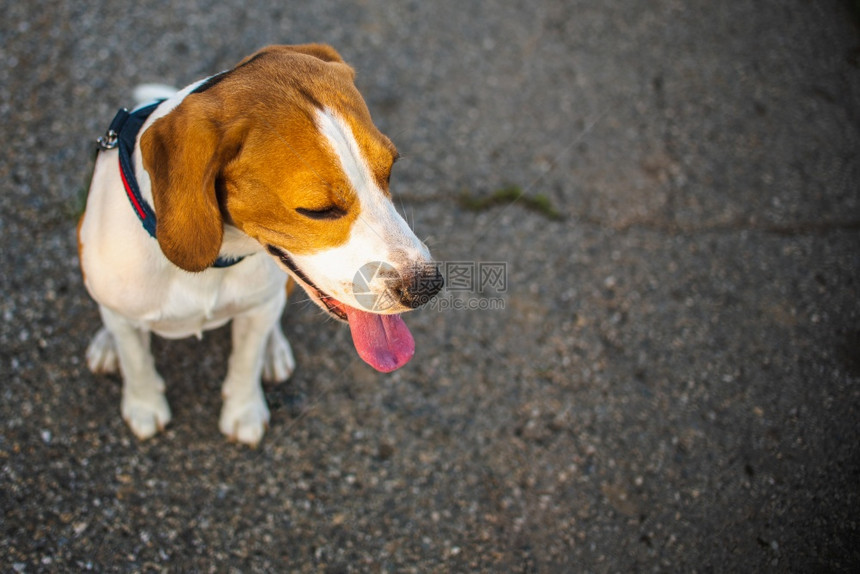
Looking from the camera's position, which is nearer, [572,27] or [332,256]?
[332,256]

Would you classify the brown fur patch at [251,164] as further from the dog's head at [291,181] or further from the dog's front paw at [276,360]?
the dog's front paw at [276,360]

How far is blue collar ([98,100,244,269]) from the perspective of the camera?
2.18 metres

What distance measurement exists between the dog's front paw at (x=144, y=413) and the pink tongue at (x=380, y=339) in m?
1.20

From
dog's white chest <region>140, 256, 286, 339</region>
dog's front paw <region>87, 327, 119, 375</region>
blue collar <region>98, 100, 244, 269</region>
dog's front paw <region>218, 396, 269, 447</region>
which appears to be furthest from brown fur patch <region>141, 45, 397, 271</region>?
dog's front paw <region>87, 327, 119, 375</region>

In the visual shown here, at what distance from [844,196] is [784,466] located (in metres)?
2.11

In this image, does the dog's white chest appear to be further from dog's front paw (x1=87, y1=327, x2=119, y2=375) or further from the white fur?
dog's front paw (x1=87, y1=327, x2=119, y2=375)

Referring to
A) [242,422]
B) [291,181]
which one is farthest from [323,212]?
[242,422]

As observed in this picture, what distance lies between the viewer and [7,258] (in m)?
3.42

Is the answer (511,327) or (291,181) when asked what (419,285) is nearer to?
(291,181)

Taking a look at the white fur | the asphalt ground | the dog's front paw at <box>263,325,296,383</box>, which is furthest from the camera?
the dog's front paw at <box>263,325,296,383</box>

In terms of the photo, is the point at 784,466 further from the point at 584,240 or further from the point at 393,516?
the point at 393,516

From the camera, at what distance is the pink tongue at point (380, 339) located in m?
2.40

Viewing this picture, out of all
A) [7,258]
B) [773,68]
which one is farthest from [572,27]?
[7,258]

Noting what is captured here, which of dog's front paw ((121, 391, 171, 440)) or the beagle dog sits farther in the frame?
dog's front paw ((121, 391, 171, 440))
